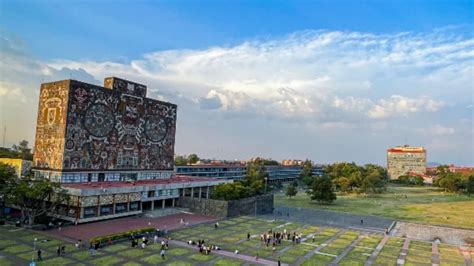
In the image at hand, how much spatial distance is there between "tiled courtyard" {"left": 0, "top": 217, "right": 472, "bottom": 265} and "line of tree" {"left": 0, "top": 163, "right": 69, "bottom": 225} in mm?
3098

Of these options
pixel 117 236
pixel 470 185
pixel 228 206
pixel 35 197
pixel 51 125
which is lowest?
pixel 117 236

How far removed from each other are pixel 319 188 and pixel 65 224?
192 ft

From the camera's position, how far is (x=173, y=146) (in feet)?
271

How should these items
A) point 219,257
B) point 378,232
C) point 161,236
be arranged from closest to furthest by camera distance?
point 219,257
point 161,236
point 378,232

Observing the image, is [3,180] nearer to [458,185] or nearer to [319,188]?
[319,188]

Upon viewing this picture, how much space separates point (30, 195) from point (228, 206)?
30.2 meters

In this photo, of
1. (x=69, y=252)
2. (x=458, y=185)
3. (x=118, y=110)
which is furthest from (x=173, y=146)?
(x=458, y=185)

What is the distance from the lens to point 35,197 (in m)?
44.8

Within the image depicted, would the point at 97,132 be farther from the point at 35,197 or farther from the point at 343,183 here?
the point at 343,183

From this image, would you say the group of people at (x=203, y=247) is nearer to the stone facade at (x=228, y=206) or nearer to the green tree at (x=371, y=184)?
the stone facade at (x=228, y=206)

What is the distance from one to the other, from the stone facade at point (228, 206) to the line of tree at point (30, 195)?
22748 mm

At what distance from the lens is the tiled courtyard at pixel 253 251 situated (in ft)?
116

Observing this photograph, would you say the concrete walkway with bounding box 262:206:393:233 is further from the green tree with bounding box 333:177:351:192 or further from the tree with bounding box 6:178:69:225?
the green tree with bounding box 333:177:351:192

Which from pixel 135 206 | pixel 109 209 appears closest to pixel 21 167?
pixel 109 209
